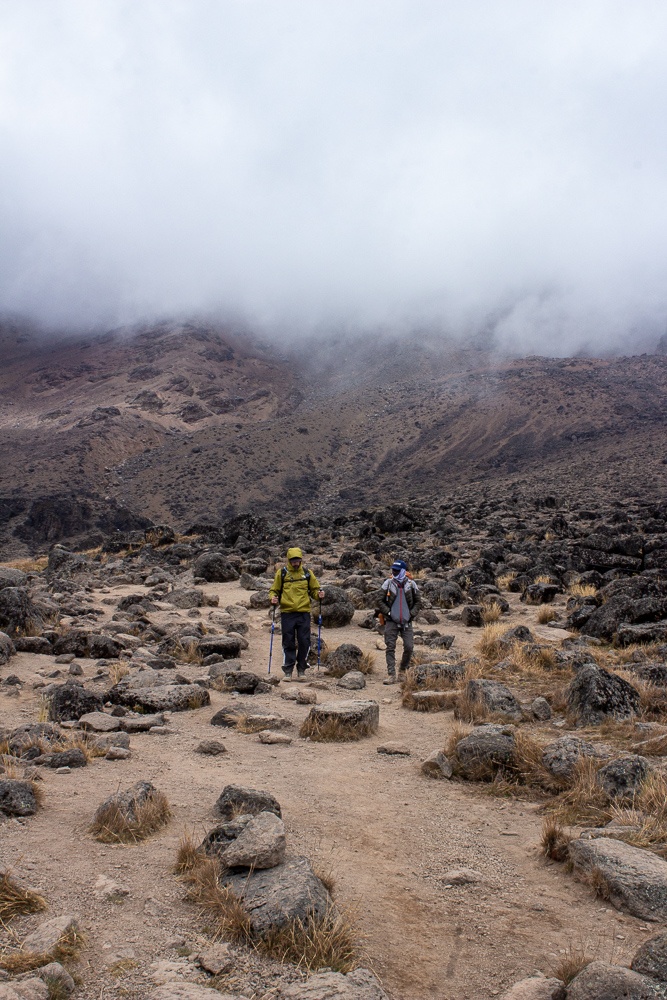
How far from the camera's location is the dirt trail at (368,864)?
10.1 feet

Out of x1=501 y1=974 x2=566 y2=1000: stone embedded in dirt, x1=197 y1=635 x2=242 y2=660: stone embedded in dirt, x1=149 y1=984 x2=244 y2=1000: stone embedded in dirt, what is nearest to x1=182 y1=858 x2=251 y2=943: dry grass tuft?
x1=149 y1=984 x2=244 y2=1000: stone embedded in dirt

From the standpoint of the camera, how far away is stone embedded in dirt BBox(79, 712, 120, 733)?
653 centimetres

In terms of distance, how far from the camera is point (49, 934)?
9.59ft

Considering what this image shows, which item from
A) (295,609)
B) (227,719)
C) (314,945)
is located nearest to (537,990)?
(314,945)

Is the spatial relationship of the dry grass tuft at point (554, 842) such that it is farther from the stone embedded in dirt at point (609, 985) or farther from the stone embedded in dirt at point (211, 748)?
the stone embedded in dirt at point (211, 748)

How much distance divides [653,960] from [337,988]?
Answer: 1.30m

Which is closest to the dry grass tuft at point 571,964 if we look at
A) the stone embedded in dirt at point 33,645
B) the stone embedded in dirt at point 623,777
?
the stone embedded in dirt at point 623,777

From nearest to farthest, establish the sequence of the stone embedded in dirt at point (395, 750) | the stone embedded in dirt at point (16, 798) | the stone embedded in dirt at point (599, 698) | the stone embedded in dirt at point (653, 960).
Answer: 1. the stone embedded in dirt at point (653, 960)
2. the stone embedded in dirt at point (16, 798)
3. the stone embedded in dirt at point (395, 750)
4. the stone embedded in dirt at point (599, 698)

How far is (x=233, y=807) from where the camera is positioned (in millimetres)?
4438

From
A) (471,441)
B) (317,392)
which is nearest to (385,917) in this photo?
(471,441)

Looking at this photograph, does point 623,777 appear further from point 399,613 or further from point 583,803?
point 399,613

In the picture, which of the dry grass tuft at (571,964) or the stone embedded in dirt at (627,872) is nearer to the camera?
the dry grass tuft at (571,964)

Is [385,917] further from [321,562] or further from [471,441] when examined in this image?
[471,441]

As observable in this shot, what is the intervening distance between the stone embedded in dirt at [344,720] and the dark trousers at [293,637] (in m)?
2.95
